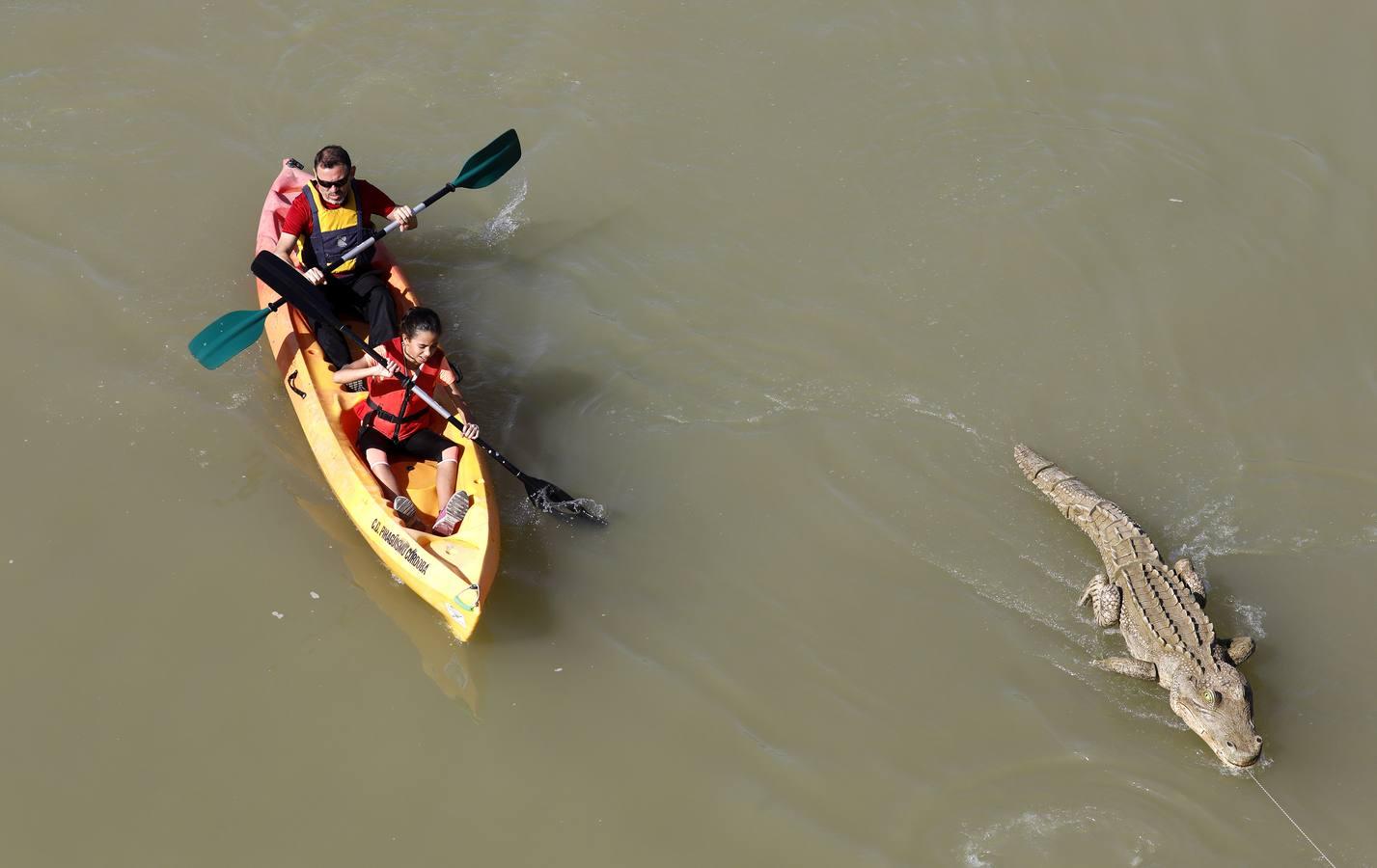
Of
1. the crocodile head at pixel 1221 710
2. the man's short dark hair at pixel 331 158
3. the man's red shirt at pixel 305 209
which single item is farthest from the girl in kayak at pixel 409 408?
the crocodile head at pixel 1221 710

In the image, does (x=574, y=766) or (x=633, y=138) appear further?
(x=633, y=138)

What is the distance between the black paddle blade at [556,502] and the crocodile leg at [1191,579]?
340 centimetres

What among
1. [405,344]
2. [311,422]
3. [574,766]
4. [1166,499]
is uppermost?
[405,344]

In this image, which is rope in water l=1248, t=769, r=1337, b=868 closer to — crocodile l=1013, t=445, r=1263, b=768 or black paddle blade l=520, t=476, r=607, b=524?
crocodile l=1013, t=445, r=1263, b=768

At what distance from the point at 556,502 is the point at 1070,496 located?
3118mm

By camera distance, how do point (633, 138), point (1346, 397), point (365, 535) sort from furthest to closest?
1. point (633, 138)
2. point (1346, 397)
3. point (365, 535)

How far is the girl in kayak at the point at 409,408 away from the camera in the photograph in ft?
22.8

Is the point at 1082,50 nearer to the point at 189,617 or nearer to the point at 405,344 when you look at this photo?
the point at 405,344

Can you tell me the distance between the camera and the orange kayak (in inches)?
253

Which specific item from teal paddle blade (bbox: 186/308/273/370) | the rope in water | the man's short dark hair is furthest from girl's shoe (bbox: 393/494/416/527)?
the rope in water

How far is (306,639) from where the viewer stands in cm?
672

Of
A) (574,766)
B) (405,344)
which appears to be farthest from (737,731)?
(405,344)

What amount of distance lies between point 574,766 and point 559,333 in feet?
10.6

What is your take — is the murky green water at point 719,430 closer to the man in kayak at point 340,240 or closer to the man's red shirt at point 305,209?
the man in kayak at point 340,240
